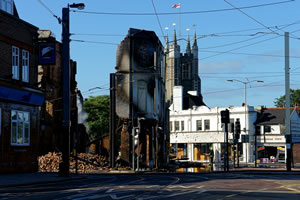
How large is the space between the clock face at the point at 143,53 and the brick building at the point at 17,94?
57.5ft

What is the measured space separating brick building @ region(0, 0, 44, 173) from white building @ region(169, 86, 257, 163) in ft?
152

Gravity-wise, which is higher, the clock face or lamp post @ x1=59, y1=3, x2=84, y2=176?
the clock face

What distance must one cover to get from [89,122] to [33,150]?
53788 millimetres

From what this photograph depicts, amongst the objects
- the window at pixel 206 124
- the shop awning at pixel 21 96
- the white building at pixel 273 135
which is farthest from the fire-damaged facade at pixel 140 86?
the window at pixel 206 124

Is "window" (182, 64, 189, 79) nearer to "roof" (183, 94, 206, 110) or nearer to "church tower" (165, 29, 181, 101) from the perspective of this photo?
"church tower" (165, 29, 181, 101)

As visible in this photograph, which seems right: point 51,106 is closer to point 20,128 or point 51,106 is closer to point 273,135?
point 20,128

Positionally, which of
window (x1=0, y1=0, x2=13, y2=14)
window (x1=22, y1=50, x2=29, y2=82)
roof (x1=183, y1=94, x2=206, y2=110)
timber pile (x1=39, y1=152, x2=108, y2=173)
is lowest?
timber pile (x1=39, y1=152, x2=108, y2=173)

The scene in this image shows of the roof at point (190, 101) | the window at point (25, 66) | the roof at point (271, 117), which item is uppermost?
the roof at point (190, 101)

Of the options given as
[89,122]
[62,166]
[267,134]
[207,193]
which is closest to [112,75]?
[62,166]

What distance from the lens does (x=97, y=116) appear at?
82.9m

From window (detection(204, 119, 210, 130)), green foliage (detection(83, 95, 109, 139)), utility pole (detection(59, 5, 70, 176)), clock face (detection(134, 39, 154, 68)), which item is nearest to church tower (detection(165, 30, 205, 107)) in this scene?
green foliage (detection(83, 95, 109, 139))

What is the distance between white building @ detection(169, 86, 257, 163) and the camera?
232 feet

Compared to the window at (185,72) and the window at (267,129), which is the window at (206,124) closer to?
the window at (267,129)

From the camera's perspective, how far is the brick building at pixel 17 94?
81.1 feet
